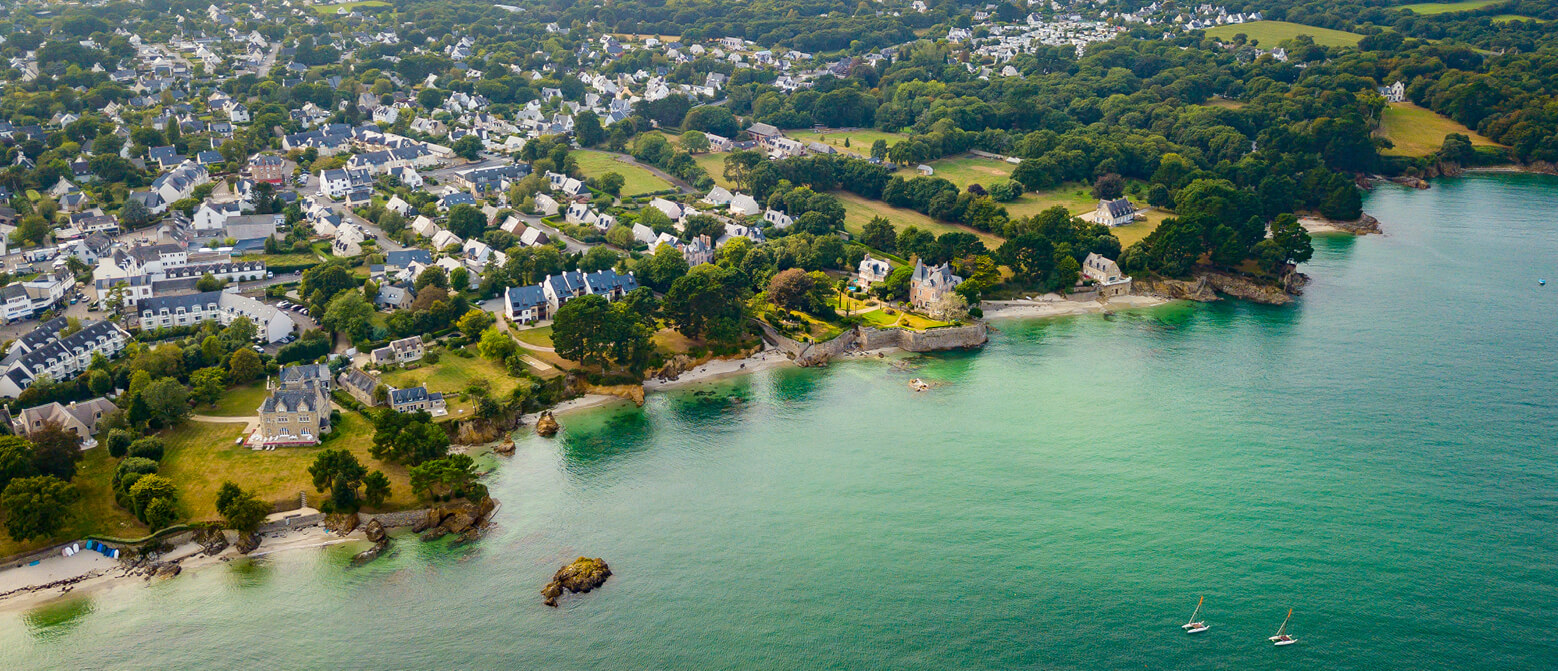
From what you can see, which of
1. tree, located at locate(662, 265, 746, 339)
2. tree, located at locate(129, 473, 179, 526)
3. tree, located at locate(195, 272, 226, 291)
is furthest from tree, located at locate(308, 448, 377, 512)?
tree, located at locate(195, 272, 226, 291)

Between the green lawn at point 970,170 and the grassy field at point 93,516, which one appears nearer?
the grassy field at point 93,516

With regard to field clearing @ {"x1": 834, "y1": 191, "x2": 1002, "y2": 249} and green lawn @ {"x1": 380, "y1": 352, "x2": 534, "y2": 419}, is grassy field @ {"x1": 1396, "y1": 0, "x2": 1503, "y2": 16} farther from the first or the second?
green lawn @ {"x1": 380, "y1": 352, "x2": 534, "y2": 419}

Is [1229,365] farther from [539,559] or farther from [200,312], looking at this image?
[200,312]

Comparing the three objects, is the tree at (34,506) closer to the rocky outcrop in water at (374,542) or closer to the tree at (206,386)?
the tree at (206,386)

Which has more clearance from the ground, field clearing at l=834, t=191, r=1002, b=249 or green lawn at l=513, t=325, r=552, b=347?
field clearing at l=834, t=191, r=1002, b=249

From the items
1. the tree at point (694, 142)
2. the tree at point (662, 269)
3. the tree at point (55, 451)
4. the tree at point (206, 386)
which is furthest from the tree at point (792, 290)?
the tree at point (694, 142)

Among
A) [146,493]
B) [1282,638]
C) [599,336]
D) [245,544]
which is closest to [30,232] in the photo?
[146,493]
